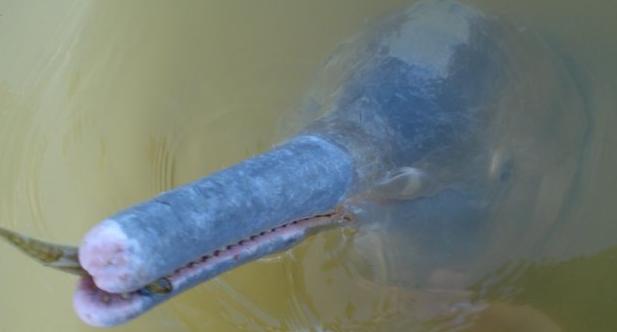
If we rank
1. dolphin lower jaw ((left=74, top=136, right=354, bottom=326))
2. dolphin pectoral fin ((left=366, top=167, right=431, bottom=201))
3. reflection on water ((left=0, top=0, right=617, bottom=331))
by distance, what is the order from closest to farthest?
dolphin lower jaw ((left=74, top=136, right=354, bottom=326)) < dolphin pectoral fin ((left=366, top=167, right=431, bottom=201)) < reflection on water ((left=0, top=0, right=617, bottom=331))

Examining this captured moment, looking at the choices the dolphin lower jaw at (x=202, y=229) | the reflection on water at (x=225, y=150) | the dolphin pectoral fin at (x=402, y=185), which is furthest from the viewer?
the reflection on water at (x=225, y=150)

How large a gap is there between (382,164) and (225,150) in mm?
504

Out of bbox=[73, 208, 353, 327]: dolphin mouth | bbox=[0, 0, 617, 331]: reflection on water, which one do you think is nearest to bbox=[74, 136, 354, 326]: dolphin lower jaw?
bbox=[73, 208, 353, 327]: dolphin mouth

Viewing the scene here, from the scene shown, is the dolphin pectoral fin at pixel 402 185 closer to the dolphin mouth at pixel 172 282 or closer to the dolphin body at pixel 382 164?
the dolphin body at pixel 382 164

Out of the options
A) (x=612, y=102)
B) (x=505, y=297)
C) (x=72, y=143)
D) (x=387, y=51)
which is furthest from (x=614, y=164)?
(x=72, y=143)

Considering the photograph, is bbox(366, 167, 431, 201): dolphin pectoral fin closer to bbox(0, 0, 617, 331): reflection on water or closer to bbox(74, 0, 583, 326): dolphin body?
bbox(74, 0, 583, 326): dolphin body

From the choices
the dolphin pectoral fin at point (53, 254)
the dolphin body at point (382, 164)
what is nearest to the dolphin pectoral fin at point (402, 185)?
the dolphin body at point (382, 164)

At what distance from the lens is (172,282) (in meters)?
0.83

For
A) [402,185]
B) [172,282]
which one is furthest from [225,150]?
[172,282]

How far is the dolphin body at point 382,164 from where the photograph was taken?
786 millimetres

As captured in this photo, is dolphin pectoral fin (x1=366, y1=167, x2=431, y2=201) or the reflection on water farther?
the reflection on water

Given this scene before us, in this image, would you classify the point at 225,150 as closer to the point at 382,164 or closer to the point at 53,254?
the point at 382,164

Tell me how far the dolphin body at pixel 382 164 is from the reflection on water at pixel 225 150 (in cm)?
12

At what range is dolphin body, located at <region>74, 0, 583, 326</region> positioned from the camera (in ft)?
2.58
